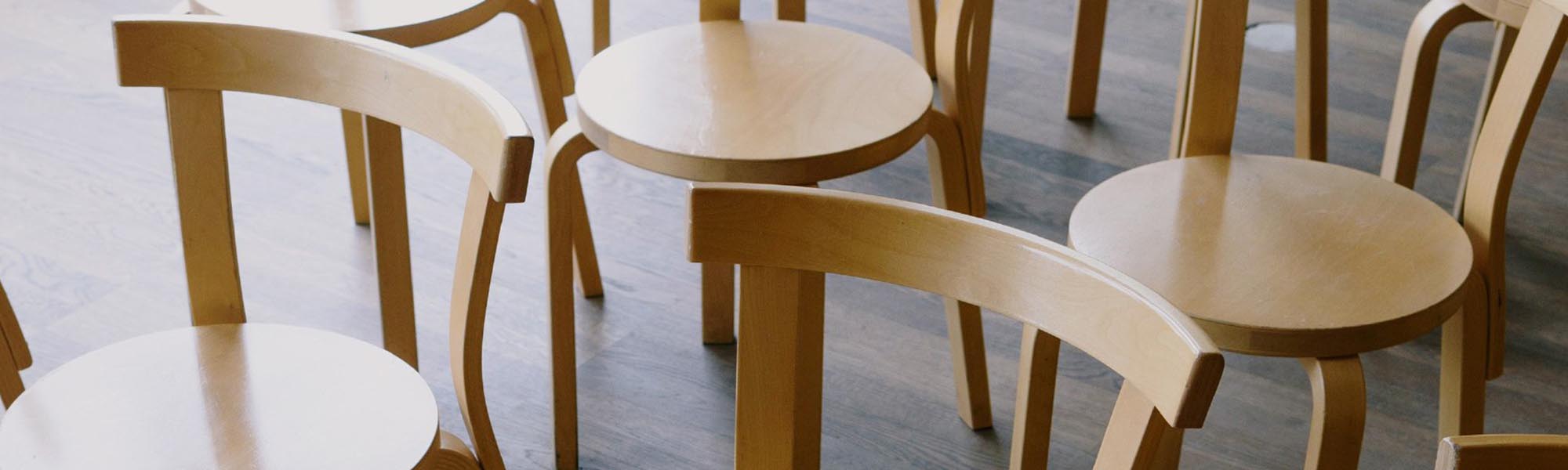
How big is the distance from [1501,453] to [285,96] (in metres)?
1.01

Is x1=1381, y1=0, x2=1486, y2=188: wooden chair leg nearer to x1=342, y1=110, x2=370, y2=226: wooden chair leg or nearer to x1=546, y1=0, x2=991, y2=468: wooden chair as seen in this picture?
x1=546, y1=0, x2=991, y2=468: wooden chair

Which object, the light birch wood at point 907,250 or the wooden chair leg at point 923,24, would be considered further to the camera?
the wooden chair leg at point 923,24

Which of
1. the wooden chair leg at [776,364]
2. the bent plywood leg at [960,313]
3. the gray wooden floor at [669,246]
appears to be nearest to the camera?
the wooden chair leg at [776,364]

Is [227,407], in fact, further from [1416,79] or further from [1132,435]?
[1416,79]

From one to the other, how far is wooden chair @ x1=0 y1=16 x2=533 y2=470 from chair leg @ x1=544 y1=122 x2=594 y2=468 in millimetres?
433

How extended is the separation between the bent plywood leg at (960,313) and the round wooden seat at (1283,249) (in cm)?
30

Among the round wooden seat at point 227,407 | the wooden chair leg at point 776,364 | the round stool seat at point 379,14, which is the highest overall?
the wooden chair leg at point 776,364

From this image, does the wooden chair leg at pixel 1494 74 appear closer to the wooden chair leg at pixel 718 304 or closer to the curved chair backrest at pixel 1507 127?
the curved chair backrest at pixel 1507 127

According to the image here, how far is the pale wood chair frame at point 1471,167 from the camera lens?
1430 mm

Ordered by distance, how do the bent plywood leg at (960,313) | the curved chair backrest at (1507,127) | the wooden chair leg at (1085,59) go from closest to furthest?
1. the curved chair backrest at (1507,127)
2. the bent plywood leg at (960,313)
3. the wooden chair leg at (1085,59)

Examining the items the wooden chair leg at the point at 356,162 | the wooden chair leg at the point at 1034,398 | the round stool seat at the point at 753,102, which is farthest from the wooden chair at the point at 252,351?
the wooden chair leg at the point at 356,162

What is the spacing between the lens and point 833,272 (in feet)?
3.17

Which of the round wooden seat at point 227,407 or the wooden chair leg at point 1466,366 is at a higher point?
the round wooden seat at point 227,407

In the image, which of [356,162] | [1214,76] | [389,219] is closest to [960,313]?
[1214,76]
